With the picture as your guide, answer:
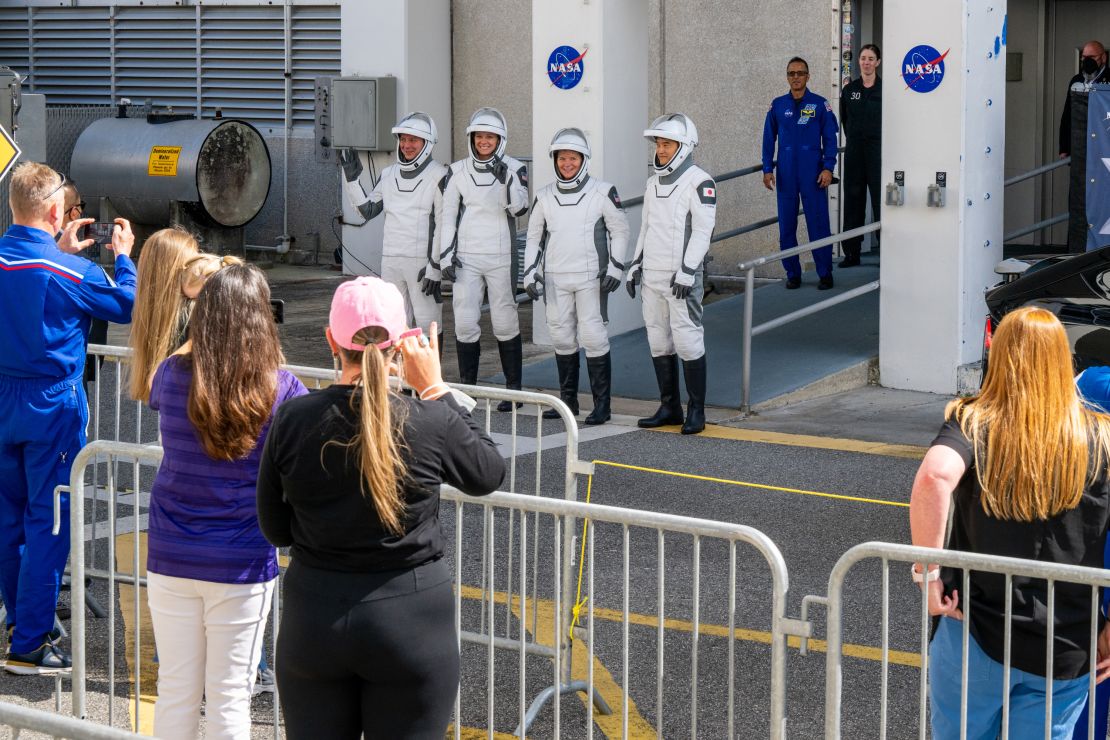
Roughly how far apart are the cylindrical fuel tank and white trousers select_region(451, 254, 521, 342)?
7765 mm

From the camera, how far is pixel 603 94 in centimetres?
1280

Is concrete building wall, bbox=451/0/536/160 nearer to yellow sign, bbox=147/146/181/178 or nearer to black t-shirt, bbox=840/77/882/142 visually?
yellow sign, bbox=147/146/181/178

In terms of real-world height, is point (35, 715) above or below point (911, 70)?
below

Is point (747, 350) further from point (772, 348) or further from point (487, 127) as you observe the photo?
point (487, 127)

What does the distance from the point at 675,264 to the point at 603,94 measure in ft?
9.62

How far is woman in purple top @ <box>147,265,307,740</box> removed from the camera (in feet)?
13.7

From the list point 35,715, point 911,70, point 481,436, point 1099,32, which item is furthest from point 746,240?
point 35,715

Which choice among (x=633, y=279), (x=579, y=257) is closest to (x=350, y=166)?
(x=579, y=257)

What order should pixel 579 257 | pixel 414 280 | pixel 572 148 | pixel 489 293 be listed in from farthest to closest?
pixel 414 280 → pixel 489 293 → pixel 579 257 → pixel 572 148

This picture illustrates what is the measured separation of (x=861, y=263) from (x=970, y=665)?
36.0ft

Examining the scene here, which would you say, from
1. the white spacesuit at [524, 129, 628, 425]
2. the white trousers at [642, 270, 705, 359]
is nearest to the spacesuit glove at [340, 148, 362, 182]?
the white spacesuit at [524, 129, 628, 425]

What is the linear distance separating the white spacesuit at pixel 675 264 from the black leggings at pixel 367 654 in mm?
6691

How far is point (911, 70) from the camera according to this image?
432 inches

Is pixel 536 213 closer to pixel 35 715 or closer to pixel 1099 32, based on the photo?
pixel 1099 32
